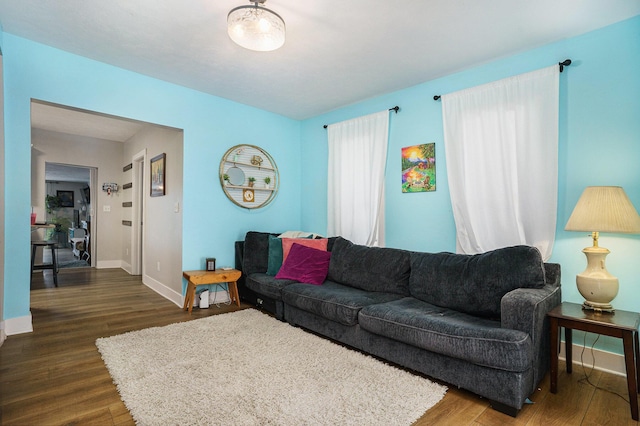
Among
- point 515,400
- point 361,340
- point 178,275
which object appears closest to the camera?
point 515,400

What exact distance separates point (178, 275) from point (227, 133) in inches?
74.1

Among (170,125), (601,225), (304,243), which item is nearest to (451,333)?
(601,225)

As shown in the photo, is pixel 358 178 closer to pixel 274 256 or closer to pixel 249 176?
pixel 274 256

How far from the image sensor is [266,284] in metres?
3.40

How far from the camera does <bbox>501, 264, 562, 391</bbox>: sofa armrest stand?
1836 millimetres

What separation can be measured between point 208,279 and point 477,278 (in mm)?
2650

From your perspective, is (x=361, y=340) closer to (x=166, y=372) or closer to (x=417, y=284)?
(x=417, y=284)

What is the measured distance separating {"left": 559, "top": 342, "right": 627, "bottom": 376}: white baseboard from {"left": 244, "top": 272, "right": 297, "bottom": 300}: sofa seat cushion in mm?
2454

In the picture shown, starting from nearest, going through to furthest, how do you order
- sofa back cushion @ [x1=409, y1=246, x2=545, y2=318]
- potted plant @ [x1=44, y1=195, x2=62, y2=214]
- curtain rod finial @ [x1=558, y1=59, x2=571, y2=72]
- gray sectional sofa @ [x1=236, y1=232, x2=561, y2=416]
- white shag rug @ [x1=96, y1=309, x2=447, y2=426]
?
white shag rug @ [x1=96, y1=309, x2=447, y2=426] < gray sectional sofa @ [x1=236, y1=232, x2=561, y2=416] < sofa back cushion @ [x1=409, y1=246, x2=545, y2=318] < curtain rod finial @ [x1=558, y1=59, x2=571, y2=72] < potted plant @ [x1=44, y1=195, x2=62, y2=214]

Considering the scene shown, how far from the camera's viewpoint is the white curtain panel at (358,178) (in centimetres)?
371

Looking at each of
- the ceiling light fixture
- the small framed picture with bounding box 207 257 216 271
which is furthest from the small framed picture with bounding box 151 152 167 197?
the ceiling light fixture

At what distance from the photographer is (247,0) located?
217 centimetres

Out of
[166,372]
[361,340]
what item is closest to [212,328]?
[166,372]

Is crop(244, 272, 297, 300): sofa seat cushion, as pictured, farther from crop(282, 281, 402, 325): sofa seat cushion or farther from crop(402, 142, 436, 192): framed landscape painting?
crop(402, 142, 436, 192): framed landscape painting
